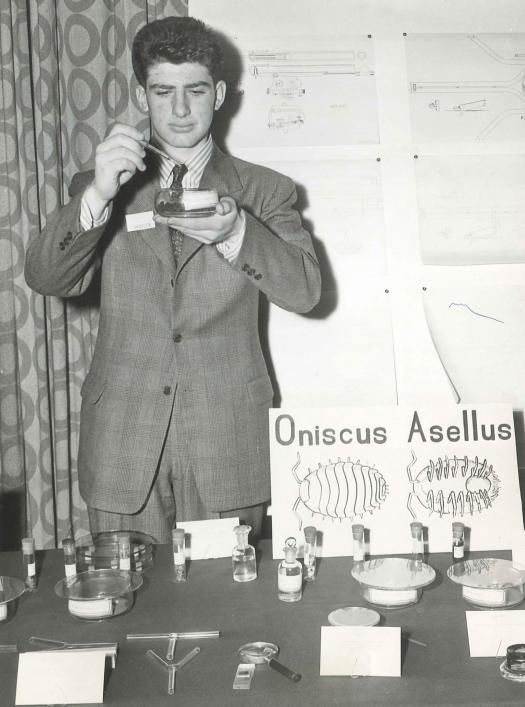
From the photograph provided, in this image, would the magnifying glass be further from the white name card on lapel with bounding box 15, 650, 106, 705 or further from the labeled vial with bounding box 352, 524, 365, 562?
the labeled vial with bounding box 352, 524, 365, 562

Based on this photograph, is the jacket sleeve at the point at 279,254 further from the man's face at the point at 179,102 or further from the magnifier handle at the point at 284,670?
the magnifier handle at the point at 284,670

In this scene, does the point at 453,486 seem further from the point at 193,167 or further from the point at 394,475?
the point at 193,167

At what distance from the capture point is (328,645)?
1.09 metres

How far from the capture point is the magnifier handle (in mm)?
1037

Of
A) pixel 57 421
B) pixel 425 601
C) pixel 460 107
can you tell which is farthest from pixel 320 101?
pixel 425 601

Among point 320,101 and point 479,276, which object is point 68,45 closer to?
point 320,101

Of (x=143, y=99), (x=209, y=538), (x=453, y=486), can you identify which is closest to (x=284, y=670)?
(x=209, y=538)

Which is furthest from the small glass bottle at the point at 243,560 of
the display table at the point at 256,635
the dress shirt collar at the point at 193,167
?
the dress shirt collar at the point at 193,167

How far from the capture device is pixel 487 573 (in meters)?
1.34

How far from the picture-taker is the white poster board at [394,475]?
152cm

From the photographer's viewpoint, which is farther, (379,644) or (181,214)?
(181,214)

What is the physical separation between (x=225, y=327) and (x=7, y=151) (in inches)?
42.6

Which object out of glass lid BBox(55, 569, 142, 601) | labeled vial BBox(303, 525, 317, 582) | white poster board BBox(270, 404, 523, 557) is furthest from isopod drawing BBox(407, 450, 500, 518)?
glass lid BBox(55, 569, 142, 601)

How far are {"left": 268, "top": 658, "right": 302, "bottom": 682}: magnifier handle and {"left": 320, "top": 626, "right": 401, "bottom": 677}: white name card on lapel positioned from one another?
39 mm
